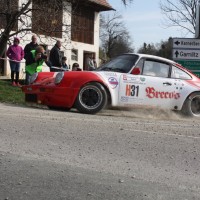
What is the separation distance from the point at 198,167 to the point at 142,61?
4.83m

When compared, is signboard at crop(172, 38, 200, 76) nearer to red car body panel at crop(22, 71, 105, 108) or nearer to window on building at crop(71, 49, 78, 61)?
red car body panel at crop(22, 71, 105, 108)

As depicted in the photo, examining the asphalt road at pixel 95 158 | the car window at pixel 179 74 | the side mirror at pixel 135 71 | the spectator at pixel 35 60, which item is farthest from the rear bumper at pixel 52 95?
the spectator at pixel 35 60

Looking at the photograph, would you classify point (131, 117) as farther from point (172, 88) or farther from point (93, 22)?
point (93, 22)

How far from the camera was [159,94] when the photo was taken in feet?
33.8

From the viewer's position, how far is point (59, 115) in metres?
9.27

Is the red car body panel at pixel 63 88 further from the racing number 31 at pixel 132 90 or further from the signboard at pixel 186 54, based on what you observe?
the signboard at pixel 186 54

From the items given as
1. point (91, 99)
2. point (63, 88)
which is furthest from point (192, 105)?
point (63, 88)

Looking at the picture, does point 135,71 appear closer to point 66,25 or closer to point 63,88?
point 63,88

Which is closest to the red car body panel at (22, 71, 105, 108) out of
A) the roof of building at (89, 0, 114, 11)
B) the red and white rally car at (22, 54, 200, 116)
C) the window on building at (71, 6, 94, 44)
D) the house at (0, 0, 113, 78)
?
the red and white rally car at (22, 54, 200, 116)

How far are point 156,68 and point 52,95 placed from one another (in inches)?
103

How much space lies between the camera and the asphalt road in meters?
4.68

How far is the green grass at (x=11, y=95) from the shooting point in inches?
459

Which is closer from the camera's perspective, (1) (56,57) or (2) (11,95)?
(2) (11,95)

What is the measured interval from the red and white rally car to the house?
799cm
